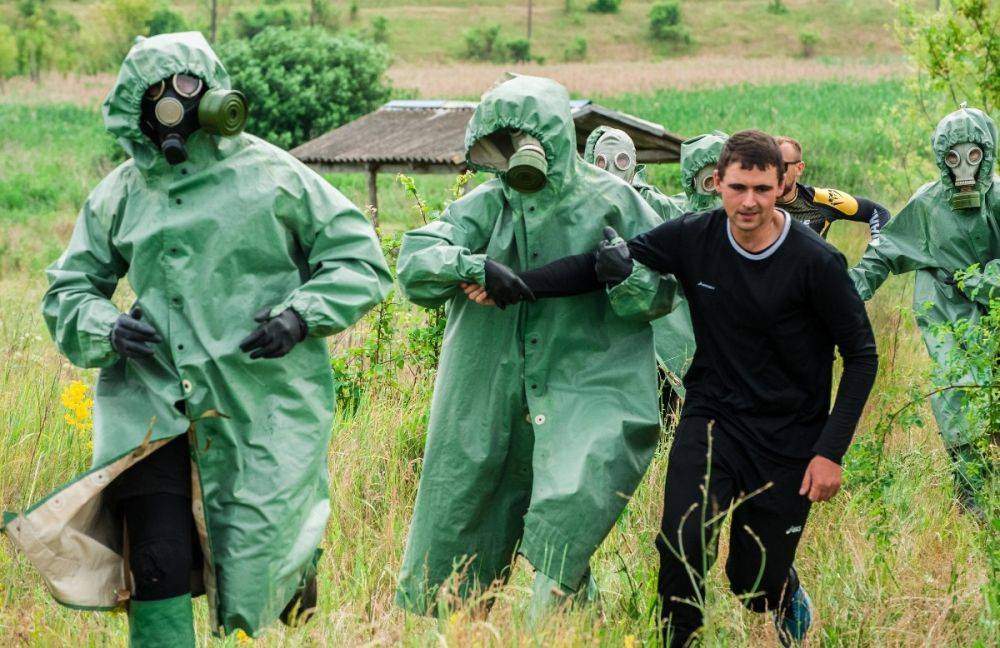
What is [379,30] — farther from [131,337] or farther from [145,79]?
[131,337]

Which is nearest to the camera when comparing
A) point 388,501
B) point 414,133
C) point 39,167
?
point 388,501

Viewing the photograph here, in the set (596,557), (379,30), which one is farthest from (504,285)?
(379,30)

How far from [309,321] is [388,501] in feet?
7.46

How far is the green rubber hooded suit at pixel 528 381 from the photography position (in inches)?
187

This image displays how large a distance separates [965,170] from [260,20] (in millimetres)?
56927

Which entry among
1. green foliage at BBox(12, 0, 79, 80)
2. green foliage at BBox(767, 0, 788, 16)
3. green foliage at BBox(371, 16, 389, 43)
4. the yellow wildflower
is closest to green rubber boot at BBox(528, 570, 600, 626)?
the yellow wildflower

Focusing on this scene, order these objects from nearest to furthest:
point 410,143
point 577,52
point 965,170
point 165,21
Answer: point 965,170 < point 410,143 < point 165,21 < point 577,52

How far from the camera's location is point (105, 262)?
4.55m

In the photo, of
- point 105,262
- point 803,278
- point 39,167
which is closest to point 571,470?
point 803,278

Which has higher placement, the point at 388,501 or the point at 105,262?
the point at 105,262

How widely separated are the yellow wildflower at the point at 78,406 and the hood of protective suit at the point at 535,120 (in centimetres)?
235

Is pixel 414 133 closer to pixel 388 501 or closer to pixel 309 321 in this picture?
pixel 388 501

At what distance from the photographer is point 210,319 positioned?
14.5 ft

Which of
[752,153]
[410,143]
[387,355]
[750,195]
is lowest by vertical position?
[410,143]
